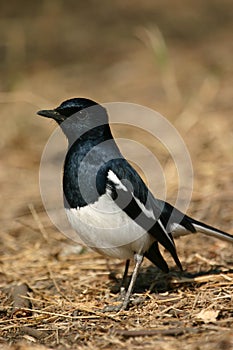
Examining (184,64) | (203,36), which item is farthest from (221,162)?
(203,36)

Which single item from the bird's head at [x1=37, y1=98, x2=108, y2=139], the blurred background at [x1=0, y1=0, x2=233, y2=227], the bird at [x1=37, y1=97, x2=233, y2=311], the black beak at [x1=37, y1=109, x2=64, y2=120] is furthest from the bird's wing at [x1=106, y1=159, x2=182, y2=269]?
the blurred background at [x1=0, y1=0, x2=233, y2=227]

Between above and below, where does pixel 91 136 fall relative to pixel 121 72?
below

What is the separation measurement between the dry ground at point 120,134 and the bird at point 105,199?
0.39 meters

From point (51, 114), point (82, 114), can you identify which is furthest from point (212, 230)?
point (51, 114)

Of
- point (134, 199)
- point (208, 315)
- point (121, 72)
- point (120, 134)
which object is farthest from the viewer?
point (121, 72)

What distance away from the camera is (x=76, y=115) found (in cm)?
482

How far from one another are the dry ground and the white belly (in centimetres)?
39

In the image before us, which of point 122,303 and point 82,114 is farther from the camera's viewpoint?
point 82,114

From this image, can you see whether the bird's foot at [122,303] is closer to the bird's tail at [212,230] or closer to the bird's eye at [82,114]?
the bird's tail at [212,230]

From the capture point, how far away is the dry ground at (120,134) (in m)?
4.25

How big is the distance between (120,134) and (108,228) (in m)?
4.66

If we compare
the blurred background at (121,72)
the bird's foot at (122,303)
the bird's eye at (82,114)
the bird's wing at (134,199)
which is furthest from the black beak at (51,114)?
the blurred background at (121,72)

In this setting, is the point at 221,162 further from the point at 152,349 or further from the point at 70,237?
the point at 152,349

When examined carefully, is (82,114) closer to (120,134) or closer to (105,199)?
(105,199)
